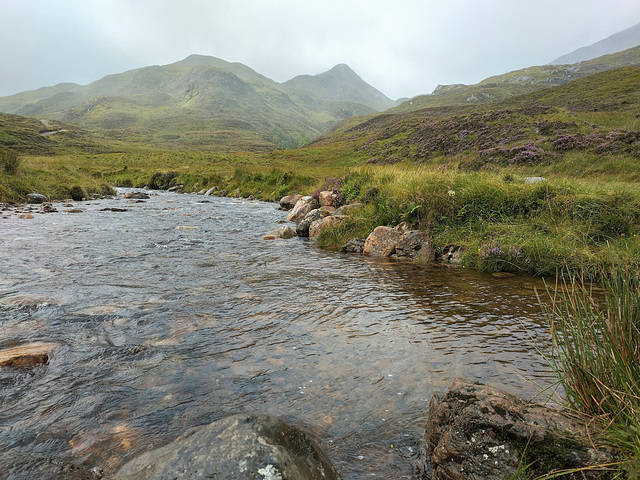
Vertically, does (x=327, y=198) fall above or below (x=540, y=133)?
below

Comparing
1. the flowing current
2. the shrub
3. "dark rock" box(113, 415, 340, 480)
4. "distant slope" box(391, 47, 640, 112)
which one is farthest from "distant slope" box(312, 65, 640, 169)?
"distant slope" box(391, 47, 640, 112)

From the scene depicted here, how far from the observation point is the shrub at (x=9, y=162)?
22.5 m

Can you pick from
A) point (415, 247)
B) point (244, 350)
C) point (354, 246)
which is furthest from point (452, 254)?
point (244, 350)

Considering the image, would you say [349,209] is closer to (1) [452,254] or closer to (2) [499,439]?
(1) [452,254]

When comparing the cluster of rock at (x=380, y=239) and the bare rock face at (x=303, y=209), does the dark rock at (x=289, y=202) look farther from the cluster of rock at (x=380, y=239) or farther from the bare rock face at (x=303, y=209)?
the cluster of rock at (x=380, y=239)

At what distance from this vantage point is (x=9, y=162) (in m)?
22.8

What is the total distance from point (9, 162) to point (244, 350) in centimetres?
2762

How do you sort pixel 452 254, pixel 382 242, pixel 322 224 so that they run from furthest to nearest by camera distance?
1. pixel 322 224
2. pixel 382 242
3. pixel 452 254

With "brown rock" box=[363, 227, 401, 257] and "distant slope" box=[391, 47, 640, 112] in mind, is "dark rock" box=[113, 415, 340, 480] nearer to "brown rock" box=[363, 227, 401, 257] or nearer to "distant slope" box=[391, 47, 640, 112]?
"brown rock" box=[363, 227, 401, 257]

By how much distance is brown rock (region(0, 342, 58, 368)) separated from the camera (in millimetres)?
3945

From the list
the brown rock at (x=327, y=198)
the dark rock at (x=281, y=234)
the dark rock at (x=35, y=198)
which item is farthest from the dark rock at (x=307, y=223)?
the dark rock at (x=35, y=198)

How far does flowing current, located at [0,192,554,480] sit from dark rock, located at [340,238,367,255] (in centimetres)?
170

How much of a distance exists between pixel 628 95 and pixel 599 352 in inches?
1851

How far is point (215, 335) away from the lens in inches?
197
